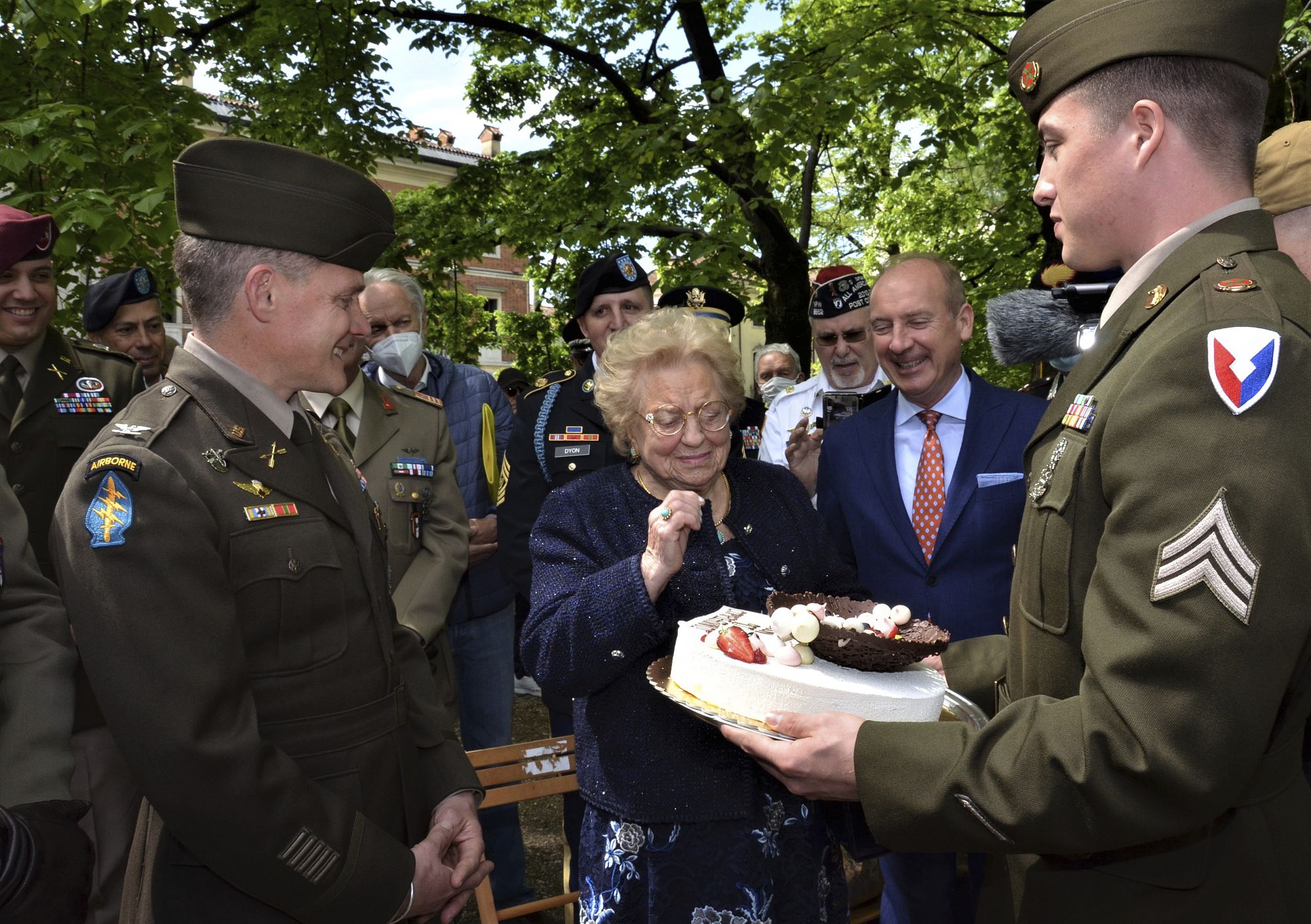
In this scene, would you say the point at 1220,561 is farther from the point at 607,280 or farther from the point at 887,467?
the point at 607,280

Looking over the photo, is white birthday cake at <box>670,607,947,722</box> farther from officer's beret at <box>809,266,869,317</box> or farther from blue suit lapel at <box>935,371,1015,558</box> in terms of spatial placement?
officer's beret at <box>809,266,869,317</box>

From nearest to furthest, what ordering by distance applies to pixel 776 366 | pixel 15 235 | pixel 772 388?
1. pixel 15 235
2. pixel 772 388
3. pixel 776 366

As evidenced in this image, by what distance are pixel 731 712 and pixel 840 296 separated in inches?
146

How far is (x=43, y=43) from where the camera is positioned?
19.4 feet

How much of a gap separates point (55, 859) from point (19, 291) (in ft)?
11.2

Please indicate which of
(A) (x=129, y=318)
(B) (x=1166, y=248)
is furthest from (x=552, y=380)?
(B) (x=1166, y=248)

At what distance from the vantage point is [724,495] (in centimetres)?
304

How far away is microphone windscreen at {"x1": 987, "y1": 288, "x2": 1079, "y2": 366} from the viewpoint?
11.1 feet

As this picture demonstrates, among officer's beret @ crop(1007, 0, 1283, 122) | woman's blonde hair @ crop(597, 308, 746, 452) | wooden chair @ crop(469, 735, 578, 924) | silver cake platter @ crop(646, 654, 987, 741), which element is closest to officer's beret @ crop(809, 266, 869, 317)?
woman's blonde hair @ crop(597, 308, 746, 452)

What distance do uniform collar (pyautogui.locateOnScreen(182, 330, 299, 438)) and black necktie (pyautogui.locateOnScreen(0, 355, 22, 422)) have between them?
2.64m

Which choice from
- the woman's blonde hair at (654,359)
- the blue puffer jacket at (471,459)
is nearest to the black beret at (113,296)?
the blue puffer jacket at (471,459)

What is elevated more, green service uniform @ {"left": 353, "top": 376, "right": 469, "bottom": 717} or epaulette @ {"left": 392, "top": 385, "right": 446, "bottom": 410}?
epaulette @ {"left": 392, "top": 385, "right": 446, "bottom": 410}

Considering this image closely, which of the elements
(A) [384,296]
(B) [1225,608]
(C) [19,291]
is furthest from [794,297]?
(B) [1225,608]

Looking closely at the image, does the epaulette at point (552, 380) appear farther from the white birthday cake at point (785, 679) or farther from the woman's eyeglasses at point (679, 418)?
the white birthday cake at point (785, 679)
